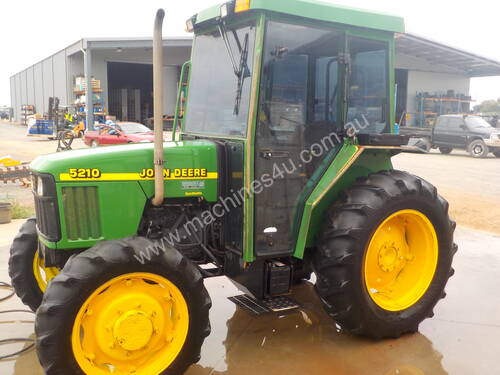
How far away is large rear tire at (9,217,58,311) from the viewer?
391 cm

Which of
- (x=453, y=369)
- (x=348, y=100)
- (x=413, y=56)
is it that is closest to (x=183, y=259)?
(x=348, y=100)

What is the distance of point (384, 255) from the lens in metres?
3.92

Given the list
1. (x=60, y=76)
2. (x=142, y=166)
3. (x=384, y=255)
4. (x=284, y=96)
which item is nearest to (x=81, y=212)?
(x=142, y=166)

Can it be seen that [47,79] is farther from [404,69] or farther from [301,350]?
[301,350]

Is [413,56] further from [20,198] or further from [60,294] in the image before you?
[60,294]

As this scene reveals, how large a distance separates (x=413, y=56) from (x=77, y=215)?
105 ft

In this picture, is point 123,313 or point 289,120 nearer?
point 123,313

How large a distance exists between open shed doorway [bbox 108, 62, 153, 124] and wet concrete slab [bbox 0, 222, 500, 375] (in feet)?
113

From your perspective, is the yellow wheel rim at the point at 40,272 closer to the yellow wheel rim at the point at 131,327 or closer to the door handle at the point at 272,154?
the yellow wheel rim at the point at 131,327

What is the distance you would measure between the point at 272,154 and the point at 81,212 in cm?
136

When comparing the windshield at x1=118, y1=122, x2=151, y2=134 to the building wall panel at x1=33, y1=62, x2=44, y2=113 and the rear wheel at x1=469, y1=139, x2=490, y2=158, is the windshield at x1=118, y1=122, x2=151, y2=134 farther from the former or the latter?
the building wall panel at x1=33, y1=62, x2=44, y2=113

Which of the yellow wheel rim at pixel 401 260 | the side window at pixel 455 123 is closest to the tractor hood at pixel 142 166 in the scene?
the yellow wheel rim at pixel 401 260

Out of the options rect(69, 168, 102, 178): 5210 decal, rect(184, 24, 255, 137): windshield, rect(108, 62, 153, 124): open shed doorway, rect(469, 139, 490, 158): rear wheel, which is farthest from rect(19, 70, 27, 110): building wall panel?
rect(69, 168, 102, 178): 5210 decal

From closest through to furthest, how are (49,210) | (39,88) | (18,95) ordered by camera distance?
1. (49,210)
2. (39,88)
3. (18,95)
